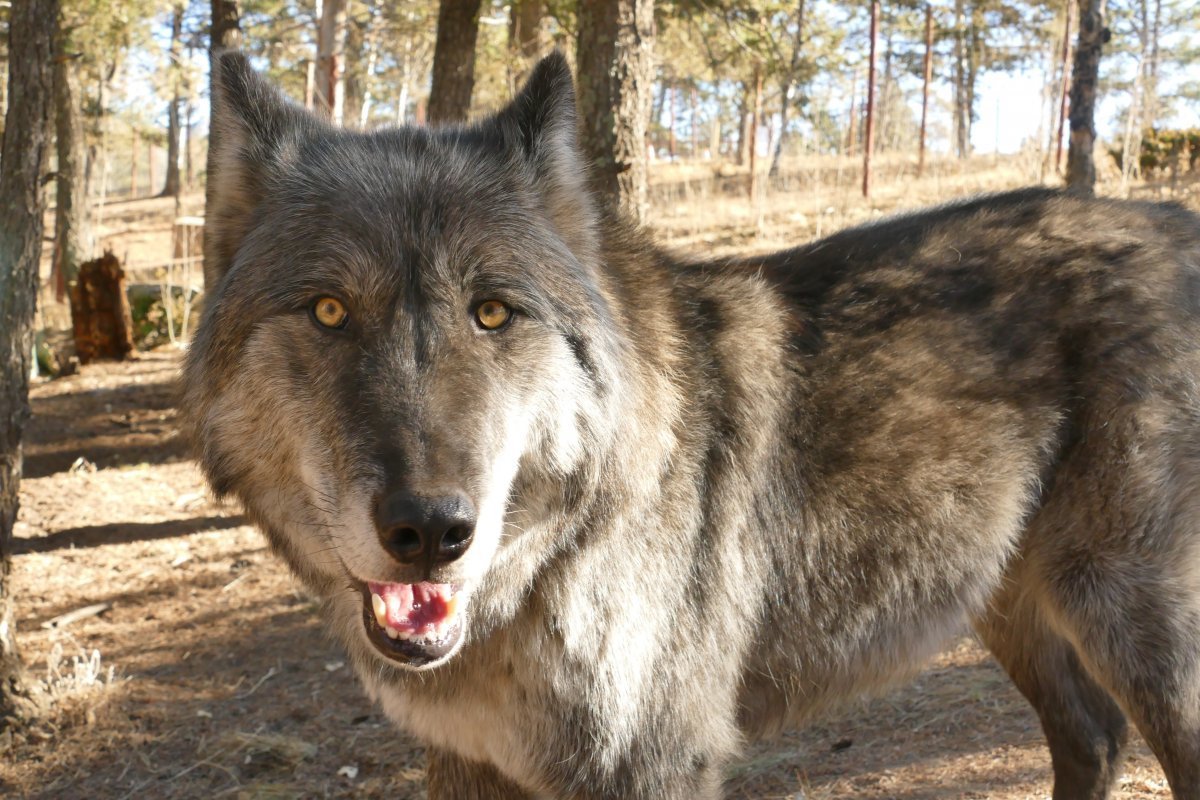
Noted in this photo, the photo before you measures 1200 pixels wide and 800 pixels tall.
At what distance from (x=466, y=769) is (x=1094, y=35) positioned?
10348 millimetres

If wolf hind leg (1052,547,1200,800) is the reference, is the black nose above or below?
above

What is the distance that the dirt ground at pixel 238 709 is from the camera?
14.0ft

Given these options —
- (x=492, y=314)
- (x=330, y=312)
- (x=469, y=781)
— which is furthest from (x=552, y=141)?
(x=469, y=781)

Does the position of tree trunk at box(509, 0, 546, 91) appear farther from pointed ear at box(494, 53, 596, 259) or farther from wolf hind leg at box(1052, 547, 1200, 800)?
wolf hind leg at box(1052, 547, 1200, 800)

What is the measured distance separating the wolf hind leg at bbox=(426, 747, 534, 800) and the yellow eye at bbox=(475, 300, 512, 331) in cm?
150

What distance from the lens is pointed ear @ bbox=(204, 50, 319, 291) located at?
2.79 metres

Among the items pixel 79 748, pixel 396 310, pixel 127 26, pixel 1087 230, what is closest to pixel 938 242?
pixel 1087 230

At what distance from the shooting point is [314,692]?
5355mm

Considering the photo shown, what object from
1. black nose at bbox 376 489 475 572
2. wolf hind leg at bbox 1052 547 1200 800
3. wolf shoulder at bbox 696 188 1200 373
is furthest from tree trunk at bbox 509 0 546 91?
black nose at bbox 376 489 475 572

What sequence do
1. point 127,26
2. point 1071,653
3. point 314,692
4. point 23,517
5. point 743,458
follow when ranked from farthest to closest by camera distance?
1. point 127,26
2. point 23,517
3. point 314,692
4. point 1071,653
5. point 743,458

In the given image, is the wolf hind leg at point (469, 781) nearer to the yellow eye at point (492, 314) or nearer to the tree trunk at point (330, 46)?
the yellow eye at point (492, 314)

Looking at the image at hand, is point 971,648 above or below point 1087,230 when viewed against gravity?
below

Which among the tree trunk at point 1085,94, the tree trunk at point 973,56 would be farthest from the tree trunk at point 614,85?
the tree trunk at point 973,56

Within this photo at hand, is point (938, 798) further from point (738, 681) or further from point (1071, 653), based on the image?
point (738, 681)
